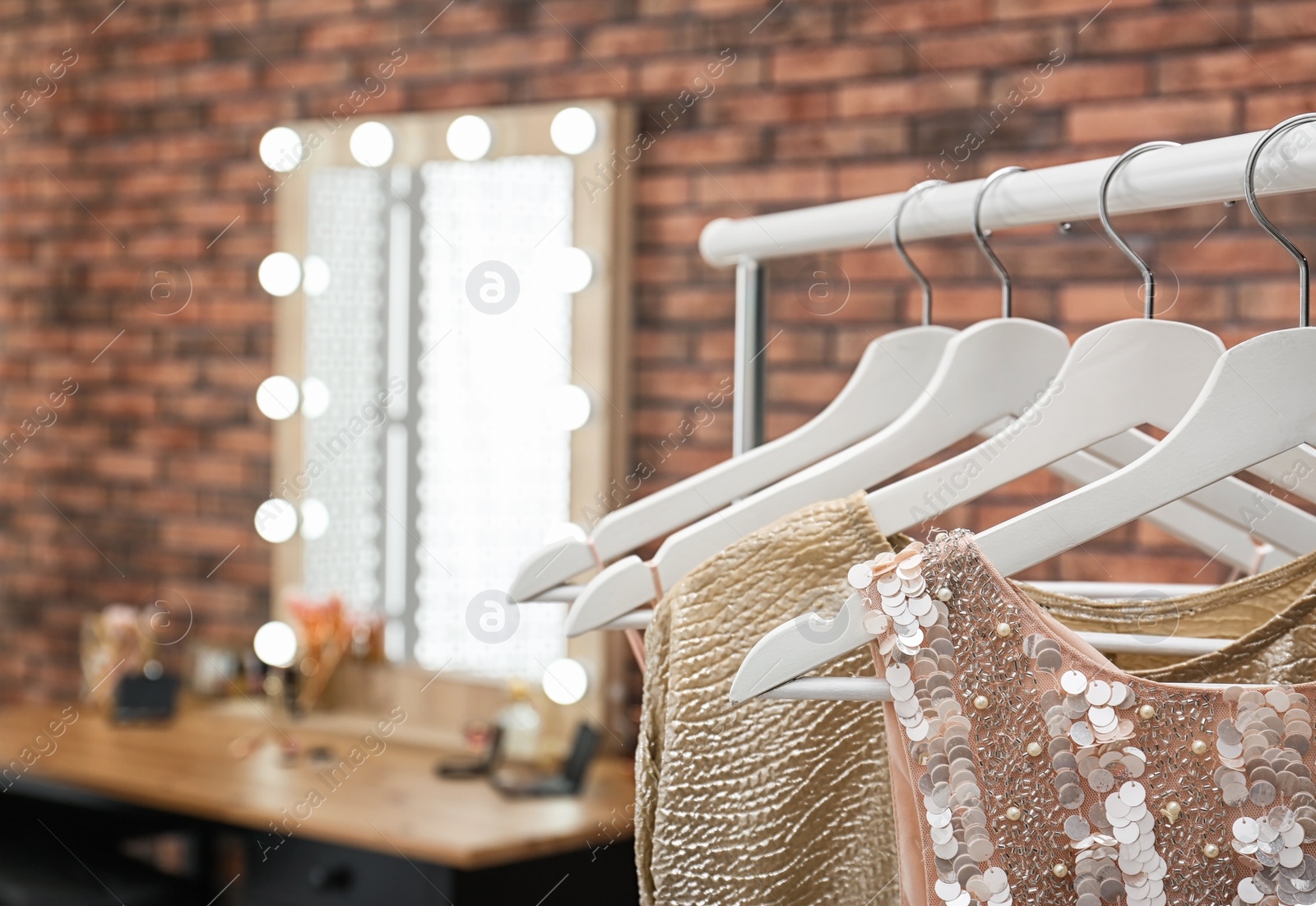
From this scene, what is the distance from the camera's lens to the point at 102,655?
2537mm

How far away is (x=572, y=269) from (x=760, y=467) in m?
1.21

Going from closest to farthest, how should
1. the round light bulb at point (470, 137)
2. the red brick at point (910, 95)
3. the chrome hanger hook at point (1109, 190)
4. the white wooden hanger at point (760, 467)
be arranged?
the chrome hanger hook at point (1109, 190)
the white wooden hanger at point (760, 467)
the red brick at point (910, 95)
the round light bulb at point (470, 137)

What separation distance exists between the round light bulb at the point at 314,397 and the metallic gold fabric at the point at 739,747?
5.67 ft

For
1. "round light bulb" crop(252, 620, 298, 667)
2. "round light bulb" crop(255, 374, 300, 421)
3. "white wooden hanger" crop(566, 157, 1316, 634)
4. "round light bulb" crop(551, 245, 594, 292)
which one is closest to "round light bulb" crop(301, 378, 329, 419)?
"round light bulb" crop(255, 374, 300, 421)

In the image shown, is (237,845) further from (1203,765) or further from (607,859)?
(1203,765)

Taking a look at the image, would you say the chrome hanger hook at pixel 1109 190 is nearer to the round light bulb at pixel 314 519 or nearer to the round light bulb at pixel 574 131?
the round light bulb at pixel 574 131

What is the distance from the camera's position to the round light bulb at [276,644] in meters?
2.41

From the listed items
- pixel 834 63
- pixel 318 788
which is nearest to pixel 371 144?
pixel 834 63

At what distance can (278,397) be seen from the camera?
2455 mm

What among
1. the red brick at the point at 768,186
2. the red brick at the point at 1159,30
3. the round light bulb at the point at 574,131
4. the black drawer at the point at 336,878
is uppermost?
the red brick at the point at 1159,30

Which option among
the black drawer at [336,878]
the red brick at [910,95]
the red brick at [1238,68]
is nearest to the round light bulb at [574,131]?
the red brick at [910,95]

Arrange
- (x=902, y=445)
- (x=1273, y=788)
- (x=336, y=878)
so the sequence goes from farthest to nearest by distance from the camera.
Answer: (x=336, y=878) → (x=902, y=445) → (x=1273, y=788)

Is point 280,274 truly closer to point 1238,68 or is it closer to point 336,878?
point 336,878

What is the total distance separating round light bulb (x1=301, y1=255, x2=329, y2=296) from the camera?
239 cm
